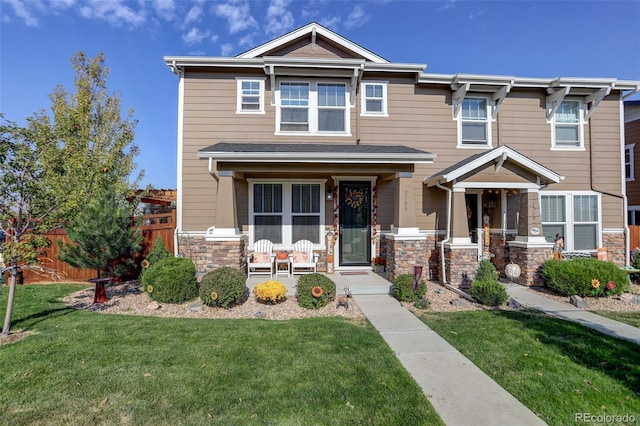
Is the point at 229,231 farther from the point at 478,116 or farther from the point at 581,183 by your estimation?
the point at 581,183

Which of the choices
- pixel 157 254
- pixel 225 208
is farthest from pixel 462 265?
pixel 157 254

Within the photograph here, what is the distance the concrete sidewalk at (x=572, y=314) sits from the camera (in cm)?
468

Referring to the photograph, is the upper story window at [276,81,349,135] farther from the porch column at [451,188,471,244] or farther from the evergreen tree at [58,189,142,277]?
the evergreen tree at [58,189,142,277]

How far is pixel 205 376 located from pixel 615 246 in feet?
39.0

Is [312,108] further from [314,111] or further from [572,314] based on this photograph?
[572,314]

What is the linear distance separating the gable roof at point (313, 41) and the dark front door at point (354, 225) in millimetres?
3803

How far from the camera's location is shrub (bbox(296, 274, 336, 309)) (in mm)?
5766

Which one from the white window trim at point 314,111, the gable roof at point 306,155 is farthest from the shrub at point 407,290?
the white window trim at point 314,111

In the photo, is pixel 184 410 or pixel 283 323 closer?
pixel 184 410

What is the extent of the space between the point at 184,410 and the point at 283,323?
236 cm

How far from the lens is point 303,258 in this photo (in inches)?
322

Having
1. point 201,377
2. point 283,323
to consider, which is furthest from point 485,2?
point 201,377

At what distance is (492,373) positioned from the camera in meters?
3.45

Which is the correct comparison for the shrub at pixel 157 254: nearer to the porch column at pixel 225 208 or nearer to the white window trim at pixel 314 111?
the porch column at pixel 225 208
